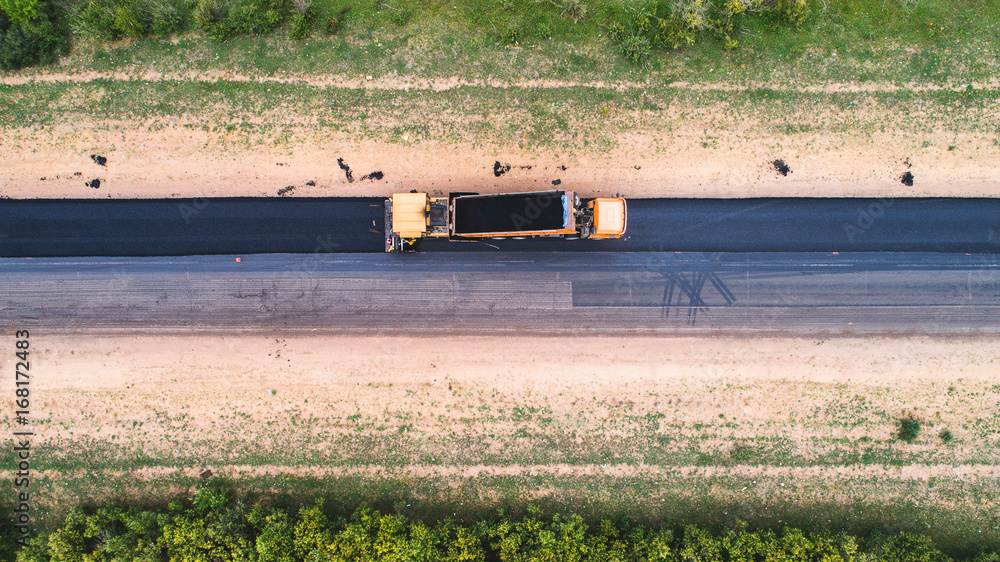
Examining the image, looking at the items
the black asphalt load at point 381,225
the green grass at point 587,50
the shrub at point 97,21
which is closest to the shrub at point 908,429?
the black asphalt load at point 381,225

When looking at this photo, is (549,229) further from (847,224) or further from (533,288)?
(847,224)

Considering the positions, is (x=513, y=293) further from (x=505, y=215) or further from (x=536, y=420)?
(x=536, y=420)

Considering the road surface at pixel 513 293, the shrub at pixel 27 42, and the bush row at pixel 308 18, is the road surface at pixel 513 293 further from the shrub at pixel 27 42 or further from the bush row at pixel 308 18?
the bush row at pixel 308 18

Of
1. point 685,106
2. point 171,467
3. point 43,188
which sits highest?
point 685,106

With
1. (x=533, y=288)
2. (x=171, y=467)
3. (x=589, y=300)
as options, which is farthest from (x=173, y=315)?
(x=589, y=300)

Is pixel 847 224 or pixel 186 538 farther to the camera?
pixel 847 224

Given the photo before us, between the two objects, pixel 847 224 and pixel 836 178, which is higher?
pixel 836 178
